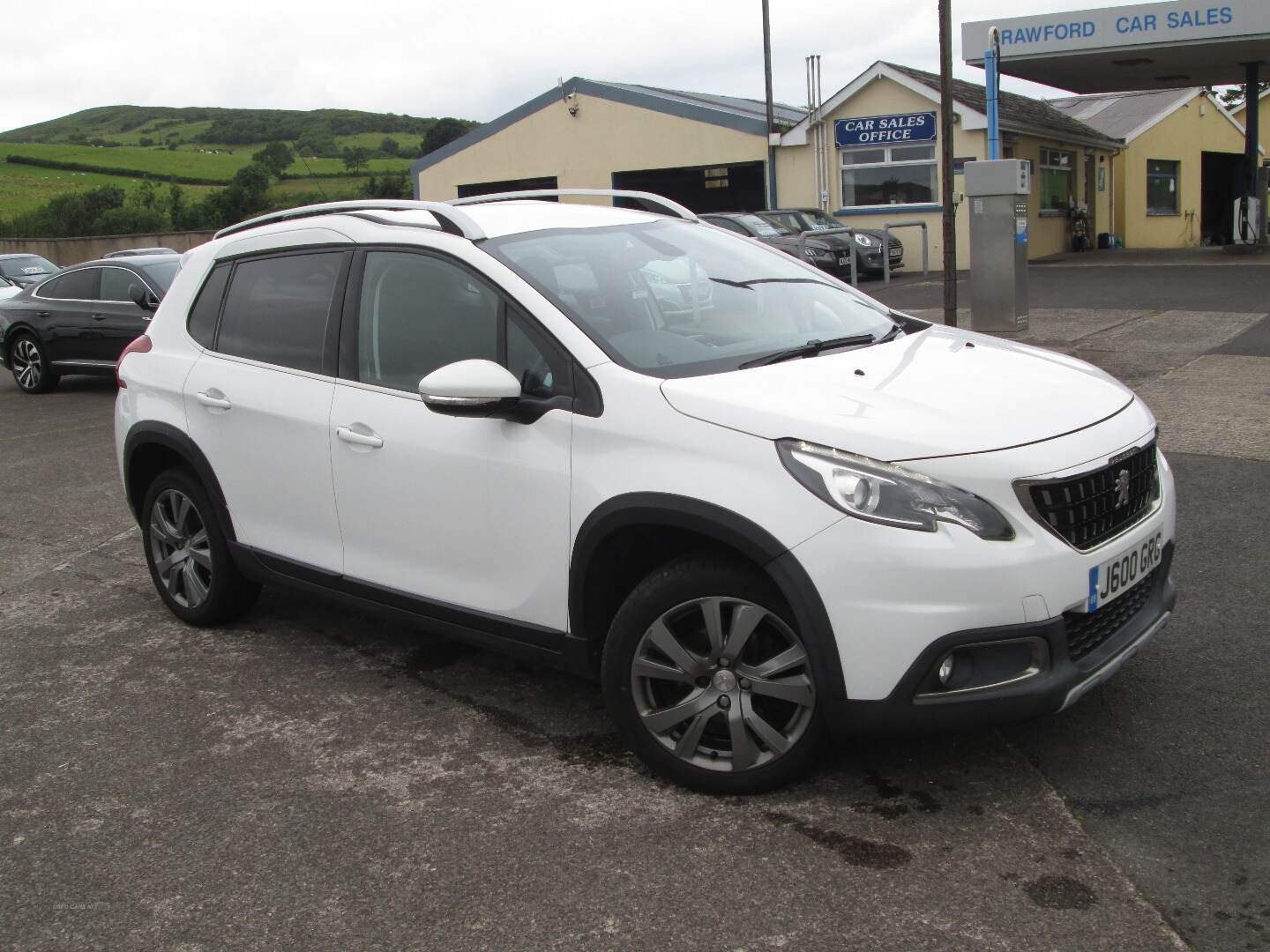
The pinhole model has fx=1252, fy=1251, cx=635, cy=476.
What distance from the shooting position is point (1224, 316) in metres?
14.4

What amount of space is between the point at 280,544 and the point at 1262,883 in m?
3.48

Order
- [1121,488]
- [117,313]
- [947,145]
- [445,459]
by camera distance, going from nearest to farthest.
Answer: [1121,488] < [445,459] < [947,145] < [117,313]

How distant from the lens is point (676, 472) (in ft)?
11.5

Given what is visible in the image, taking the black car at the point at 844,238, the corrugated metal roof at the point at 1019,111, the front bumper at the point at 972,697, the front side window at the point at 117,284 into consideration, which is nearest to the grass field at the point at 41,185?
the corrugated metal roof at the point at 1019,111

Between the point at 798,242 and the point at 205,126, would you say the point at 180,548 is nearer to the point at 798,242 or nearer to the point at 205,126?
the point at 798,242

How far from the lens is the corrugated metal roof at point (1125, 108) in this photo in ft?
119

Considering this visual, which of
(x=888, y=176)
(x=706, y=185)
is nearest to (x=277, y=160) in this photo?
(x=706, y=185)

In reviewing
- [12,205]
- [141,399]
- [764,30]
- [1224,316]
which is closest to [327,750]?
[141,399]

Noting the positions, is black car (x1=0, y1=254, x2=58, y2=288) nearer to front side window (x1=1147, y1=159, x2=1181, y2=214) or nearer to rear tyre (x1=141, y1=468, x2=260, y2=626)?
rear tyre (x1=141, y1=468, x2=260, y2=626)

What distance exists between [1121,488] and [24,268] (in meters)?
23.8

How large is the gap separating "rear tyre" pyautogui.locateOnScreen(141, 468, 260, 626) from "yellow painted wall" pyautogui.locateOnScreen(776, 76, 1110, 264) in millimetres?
22993

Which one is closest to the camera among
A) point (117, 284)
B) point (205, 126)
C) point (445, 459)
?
point (445, 459)

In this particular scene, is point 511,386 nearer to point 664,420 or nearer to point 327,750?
point 664,420

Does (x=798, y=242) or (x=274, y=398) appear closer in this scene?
(x=274, y=398)
